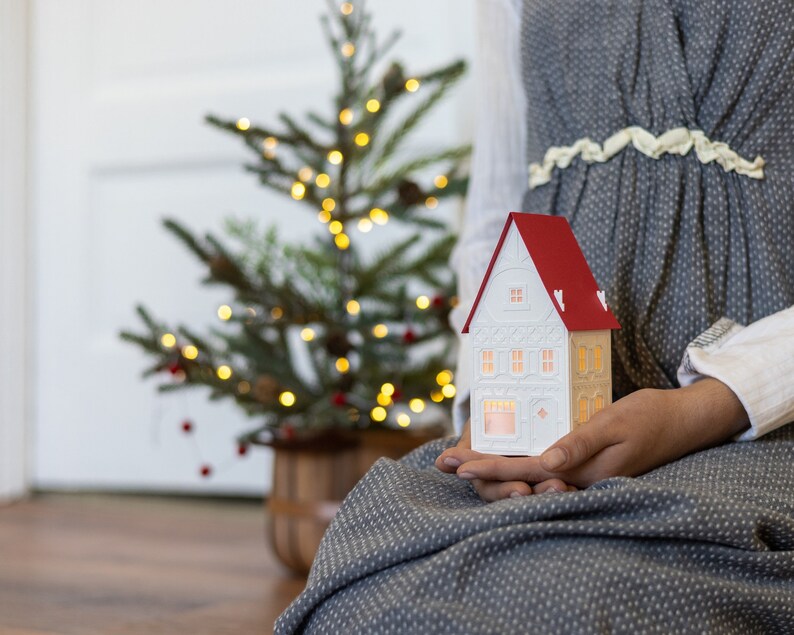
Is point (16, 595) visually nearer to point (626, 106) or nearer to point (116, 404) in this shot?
point (116, 404)

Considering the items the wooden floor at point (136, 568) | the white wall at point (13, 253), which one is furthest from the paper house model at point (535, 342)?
the white wall at point (13, 253)

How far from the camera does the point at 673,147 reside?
0.91 metres

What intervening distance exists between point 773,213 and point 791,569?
0.36 metres

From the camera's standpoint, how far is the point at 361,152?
1.60 meters

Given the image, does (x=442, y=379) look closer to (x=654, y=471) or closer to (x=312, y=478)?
(x=312, y=478)

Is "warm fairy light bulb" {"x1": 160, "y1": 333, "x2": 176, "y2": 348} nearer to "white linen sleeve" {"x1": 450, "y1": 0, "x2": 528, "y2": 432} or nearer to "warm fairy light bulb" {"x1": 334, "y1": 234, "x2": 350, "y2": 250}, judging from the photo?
"warm fairy light bulb" {"x1": 334, "y1": 234, "x2": 350, "y2": 250}

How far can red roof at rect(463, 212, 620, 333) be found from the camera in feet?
2.31

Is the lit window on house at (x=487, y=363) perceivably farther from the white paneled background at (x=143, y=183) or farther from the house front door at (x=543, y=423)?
the white paneled background at (x=143, y=183)

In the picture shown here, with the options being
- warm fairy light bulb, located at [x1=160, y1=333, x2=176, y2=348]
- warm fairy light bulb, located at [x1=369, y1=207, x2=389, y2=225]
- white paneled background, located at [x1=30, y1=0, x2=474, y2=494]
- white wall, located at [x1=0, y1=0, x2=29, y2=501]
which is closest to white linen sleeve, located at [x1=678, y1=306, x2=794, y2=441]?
warm fairy light bulb, located at [x1=369, y1=207, x2=389, y2=225]

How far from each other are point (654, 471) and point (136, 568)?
1124mm

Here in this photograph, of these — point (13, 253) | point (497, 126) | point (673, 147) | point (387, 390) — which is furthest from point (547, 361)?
point (13, 253)

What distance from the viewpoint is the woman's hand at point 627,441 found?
0.67 metres

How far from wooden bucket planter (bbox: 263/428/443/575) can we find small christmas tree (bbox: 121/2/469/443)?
0.04 m

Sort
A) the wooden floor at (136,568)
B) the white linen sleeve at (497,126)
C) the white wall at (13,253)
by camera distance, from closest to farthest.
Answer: the white linen sleeve at (497,126) < the wooden floor at (136,568) < the white wall at (13,253)
